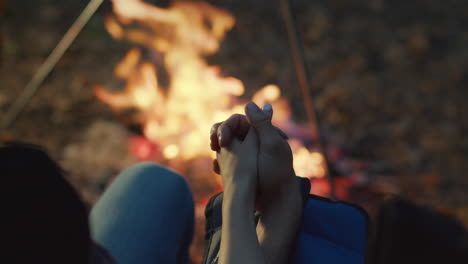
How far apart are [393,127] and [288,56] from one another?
0.97 meters

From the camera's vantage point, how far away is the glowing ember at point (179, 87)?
2010mm

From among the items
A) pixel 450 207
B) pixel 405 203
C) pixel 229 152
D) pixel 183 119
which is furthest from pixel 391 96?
pixel 405 203

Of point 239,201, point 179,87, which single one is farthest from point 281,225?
point 179,87

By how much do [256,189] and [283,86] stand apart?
68.3 inches

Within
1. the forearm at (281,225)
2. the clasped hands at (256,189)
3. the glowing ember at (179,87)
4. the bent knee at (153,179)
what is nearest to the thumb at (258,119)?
the clasped hands at (256,189)

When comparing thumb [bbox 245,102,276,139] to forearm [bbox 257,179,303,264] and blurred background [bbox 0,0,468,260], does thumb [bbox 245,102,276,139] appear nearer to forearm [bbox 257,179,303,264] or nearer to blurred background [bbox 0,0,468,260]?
forearm [bbox 257,179,303,264]

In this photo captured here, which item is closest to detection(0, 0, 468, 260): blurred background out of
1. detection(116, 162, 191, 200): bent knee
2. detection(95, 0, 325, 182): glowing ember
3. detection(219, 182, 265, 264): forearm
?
detection(95, 0, 325, 182): glowing ember

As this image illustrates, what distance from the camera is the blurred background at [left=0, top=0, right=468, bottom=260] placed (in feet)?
6.45

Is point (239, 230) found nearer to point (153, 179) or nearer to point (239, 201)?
point (239, 201)

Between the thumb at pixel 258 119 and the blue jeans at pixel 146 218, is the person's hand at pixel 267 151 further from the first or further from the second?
the blue jeans at pixel 146 218

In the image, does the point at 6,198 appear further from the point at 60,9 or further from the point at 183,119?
the point at 60,9

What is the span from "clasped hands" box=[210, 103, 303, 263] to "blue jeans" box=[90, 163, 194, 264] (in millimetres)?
174


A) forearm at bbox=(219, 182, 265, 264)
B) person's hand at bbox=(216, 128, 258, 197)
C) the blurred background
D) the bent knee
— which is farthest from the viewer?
the blurred background

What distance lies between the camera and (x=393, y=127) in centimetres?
227
